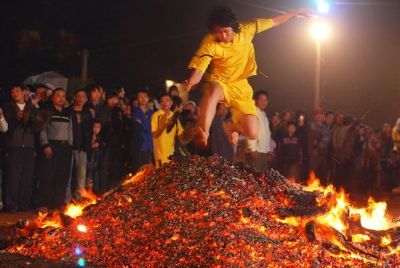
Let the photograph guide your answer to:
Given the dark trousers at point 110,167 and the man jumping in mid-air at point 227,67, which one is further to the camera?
the dark trousers at point 110,167

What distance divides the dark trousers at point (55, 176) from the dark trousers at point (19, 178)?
18cm

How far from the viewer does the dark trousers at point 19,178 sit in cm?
894

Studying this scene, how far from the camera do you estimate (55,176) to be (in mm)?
9344

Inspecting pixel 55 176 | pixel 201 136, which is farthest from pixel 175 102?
pixel 201 136

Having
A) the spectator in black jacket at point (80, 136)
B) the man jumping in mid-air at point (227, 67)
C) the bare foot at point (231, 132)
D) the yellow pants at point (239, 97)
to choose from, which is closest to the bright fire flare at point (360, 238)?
the man jumping in mid-air at point (227, 67)

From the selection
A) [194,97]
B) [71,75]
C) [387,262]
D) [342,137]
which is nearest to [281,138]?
[342,137]

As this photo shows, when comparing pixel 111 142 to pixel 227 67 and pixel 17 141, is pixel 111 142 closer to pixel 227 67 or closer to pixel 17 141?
pixel 17 141

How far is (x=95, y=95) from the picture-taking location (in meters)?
10.1

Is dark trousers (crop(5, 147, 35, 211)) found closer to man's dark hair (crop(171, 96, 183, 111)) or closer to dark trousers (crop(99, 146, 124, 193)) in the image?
dark trousers (crop(99, 146, 124, 193))

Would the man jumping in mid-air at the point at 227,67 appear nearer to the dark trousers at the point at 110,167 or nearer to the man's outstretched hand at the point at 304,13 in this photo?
the man's outstretched hand at the point at 304,13

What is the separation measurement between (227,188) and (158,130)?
3331mm

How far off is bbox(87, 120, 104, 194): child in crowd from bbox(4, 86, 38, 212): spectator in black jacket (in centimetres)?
115

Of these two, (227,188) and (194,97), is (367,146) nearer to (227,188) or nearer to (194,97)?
(227,188)

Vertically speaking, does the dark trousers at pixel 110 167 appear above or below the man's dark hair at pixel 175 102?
below
